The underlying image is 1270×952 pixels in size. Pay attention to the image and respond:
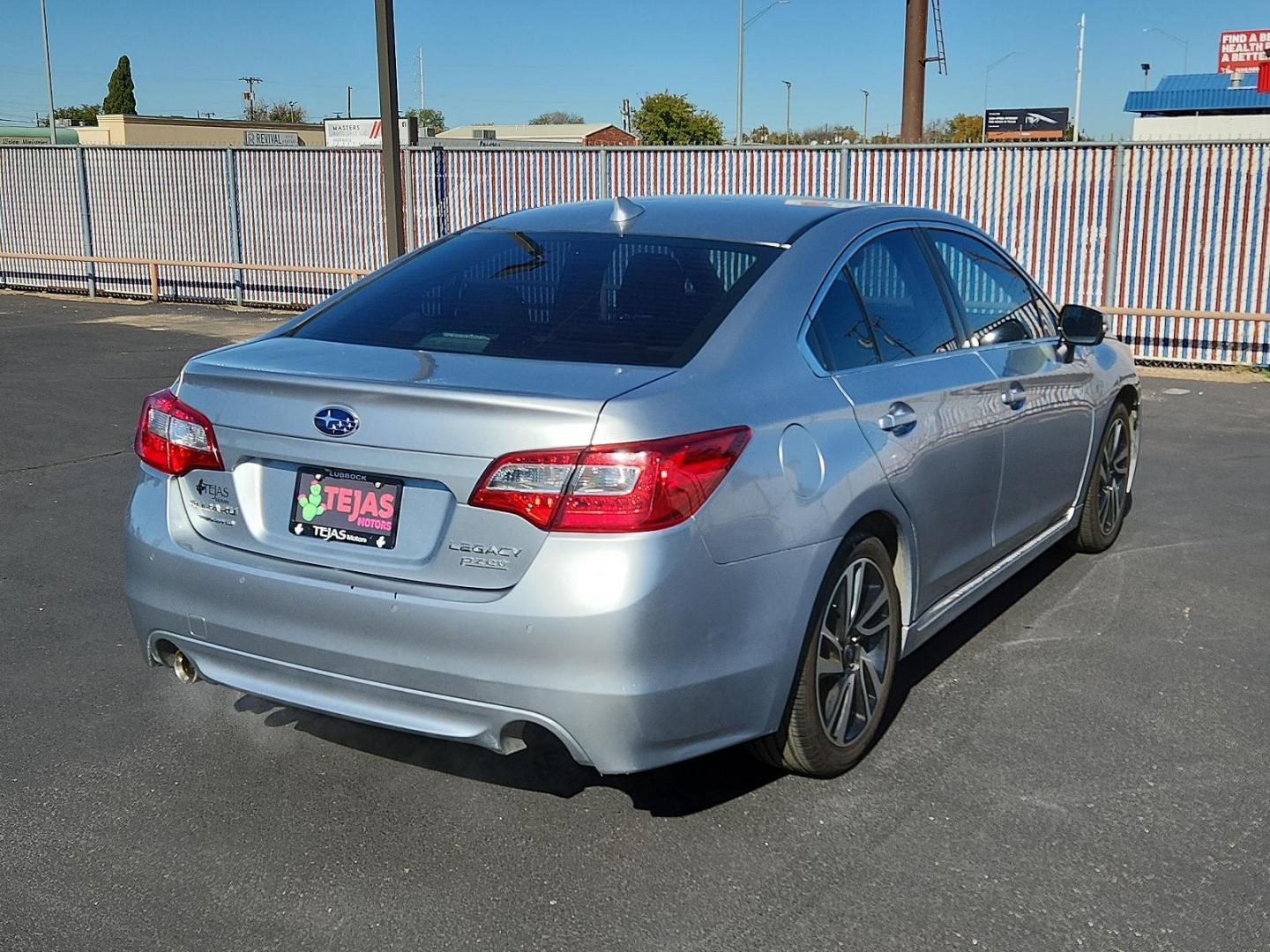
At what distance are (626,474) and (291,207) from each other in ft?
59.1

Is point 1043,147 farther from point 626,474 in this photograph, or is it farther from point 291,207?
point 626,474

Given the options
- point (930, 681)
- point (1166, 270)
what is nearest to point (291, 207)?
point (1166, 270)

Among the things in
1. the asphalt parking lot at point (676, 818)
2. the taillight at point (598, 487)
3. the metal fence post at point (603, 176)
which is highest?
the metal fence post at point (603, 176)

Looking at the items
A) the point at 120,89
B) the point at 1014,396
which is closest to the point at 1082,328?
the point at 1014,396

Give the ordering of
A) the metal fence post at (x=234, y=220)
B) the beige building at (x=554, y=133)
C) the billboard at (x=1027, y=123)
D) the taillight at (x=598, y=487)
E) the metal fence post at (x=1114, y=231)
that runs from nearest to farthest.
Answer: the taillight at (x=598, y=487), the metal fence post at (x=1114, y=231), the metal fence post at (x=234, y=220), the billboard at (x=1027, y=123), the beige building at (x=554, y=133)

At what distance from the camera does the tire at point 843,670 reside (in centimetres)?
362

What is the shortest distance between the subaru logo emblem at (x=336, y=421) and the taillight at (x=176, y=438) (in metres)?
0.37

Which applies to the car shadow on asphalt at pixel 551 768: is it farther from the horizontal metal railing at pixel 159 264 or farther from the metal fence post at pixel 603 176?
the horizontal metal railing at pixel 159 264

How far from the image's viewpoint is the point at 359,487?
10.7ft

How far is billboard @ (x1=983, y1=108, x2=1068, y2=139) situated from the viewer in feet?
208

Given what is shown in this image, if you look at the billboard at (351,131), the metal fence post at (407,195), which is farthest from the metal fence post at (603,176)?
the billboard at (351,131)

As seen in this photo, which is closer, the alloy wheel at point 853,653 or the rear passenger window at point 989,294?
the alloy wheel at point 853,653

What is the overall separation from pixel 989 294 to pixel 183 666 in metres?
3.18

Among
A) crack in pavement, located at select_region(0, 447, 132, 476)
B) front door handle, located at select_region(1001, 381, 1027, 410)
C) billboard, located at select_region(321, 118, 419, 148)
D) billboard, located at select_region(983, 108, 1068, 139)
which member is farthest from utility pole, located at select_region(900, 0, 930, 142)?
billboard, located at select_region(983, 108, 1068, 139)
